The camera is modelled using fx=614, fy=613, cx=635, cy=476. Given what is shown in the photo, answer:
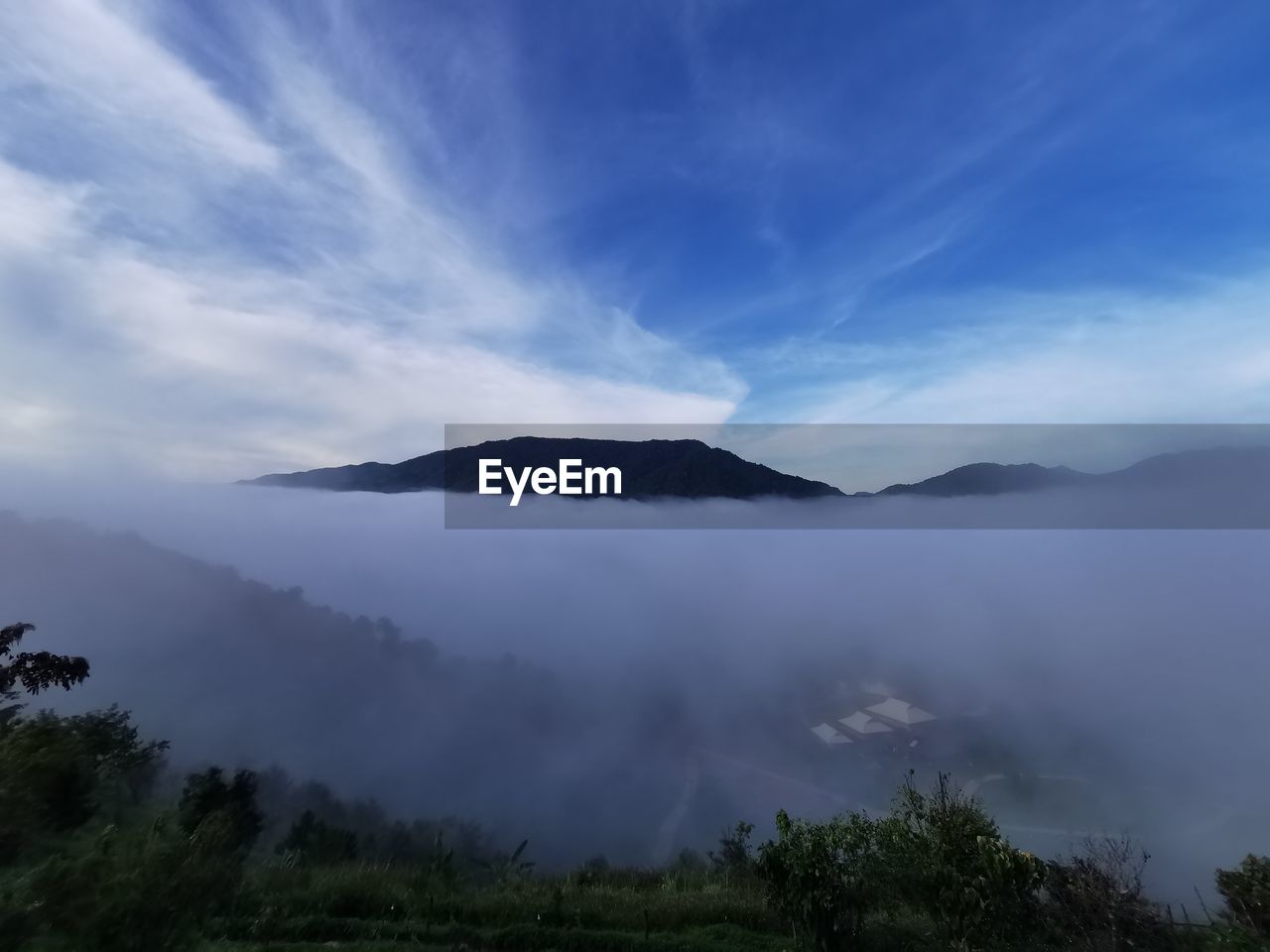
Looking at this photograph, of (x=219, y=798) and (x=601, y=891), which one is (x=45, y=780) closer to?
(x=601, y=891)

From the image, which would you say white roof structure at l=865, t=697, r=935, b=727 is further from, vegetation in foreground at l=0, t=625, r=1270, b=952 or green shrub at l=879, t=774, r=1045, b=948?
green shrub at l=879, t=774, r=1045, b=948

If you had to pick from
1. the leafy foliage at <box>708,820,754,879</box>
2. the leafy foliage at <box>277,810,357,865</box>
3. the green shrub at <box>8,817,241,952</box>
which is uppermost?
the green shrub at <box>8,817,241,952</box>

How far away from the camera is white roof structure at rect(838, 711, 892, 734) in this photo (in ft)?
430

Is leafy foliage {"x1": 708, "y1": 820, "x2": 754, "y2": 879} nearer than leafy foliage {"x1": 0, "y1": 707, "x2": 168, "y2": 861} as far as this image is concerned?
No

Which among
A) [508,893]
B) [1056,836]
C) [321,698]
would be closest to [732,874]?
[508,893]

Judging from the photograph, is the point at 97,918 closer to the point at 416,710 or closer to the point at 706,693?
the point at 416,710

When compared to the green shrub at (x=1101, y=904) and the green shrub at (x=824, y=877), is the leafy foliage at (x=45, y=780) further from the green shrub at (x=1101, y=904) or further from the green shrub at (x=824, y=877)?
the green shrub at (x=1101, y=904)

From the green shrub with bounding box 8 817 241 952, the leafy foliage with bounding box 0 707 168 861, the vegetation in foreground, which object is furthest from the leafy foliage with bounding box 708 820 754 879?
the leafy foliage with bounding box 0 707 168 861

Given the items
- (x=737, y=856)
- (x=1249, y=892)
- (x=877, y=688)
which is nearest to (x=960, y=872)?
(x=1249, y=892)

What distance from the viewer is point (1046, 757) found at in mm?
142875

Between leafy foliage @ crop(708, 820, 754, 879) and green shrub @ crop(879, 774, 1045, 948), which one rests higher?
green shrub @ crop(879, 774, 1045, 948)

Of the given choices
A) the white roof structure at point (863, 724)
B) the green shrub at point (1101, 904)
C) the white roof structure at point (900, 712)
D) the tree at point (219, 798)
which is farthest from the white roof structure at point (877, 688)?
the tree at point (219, 798)

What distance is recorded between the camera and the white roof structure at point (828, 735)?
130 metres

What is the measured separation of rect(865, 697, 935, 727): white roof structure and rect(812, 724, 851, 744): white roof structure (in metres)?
12.5
